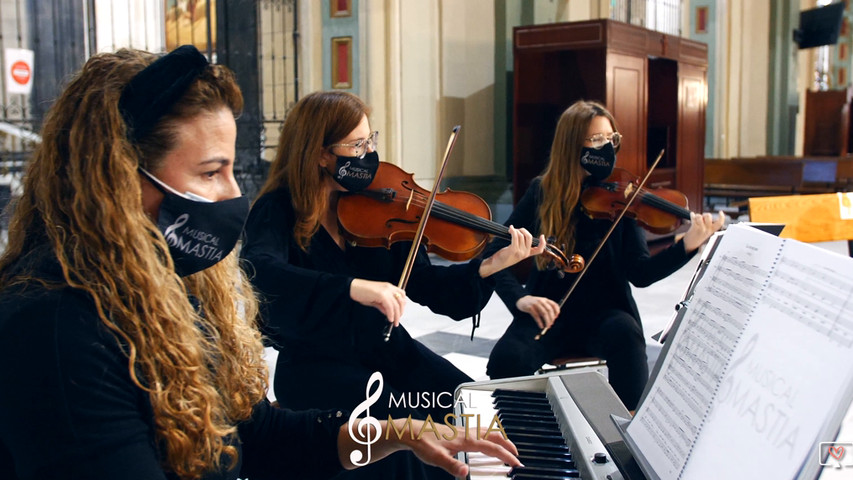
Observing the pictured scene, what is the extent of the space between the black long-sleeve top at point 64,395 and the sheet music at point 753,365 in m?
0.68

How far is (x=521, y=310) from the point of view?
2588 millimetres

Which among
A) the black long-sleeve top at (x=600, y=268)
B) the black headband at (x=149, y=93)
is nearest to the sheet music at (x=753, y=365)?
the black headband at (x=149, y=93)

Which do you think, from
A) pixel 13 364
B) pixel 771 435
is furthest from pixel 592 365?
pixel 13 364

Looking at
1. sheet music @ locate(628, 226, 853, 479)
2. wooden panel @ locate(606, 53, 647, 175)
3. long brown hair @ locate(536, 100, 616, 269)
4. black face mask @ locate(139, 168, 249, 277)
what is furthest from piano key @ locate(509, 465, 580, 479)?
wooden panel @ locate(606, 53, 647, 175)

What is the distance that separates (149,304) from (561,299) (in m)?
1.84

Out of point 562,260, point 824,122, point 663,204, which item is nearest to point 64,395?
point 562,260

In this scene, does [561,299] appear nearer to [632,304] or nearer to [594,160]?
[632,304]

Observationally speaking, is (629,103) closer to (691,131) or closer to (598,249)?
(691,131)

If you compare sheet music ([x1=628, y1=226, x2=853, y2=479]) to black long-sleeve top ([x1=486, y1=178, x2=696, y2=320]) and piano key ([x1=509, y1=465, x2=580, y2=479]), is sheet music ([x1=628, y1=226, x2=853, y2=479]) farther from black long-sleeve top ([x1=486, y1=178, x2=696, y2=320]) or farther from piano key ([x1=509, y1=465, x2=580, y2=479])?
black long-sleeve top ([x1=486, y1=178, x2=696, y2=320])

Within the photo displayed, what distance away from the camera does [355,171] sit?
2.26 meters

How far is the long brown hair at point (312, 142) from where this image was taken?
2211mm

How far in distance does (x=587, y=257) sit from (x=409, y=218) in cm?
74

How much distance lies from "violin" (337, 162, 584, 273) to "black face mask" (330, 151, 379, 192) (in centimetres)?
6

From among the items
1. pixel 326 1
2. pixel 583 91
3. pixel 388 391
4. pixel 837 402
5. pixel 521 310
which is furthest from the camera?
pixel 583 91
